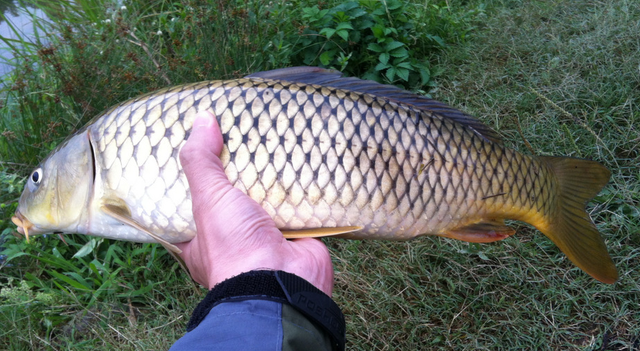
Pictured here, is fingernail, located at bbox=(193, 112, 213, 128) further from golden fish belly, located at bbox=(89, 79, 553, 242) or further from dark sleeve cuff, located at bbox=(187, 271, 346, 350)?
dark sleeve cuff, located at bbox=(187, 271, 346, 350)

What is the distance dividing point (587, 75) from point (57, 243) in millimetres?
2769

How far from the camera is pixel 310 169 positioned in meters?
1.29

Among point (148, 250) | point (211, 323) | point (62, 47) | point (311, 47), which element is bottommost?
point (148, 250)

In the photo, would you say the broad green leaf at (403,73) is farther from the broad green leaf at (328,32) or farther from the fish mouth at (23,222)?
the fish mouth at (23,222)

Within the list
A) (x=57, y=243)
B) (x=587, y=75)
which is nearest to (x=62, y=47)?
(x=57, y=243)

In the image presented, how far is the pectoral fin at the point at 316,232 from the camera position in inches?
51.4

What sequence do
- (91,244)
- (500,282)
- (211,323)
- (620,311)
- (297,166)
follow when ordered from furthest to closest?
(91,244), (500,282), (620,311), (297,166), (211,323)

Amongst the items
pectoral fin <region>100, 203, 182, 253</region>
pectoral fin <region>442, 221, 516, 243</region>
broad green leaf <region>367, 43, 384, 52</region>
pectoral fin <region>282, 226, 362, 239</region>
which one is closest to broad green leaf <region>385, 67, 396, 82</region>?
→ broad green leaf <region>367, 43, 384, 52</region>

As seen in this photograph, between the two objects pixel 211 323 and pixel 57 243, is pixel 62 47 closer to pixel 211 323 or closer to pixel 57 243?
pixel 57 243

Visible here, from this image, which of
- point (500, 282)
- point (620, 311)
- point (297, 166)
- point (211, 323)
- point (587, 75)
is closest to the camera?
point (211, 323)

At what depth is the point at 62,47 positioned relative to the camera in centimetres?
300

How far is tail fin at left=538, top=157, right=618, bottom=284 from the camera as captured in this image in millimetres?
1475


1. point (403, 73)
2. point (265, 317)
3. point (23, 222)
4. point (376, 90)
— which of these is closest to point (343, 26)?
point (403, 73)

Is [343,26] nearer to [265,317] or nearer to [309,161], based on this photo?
[309,161]
